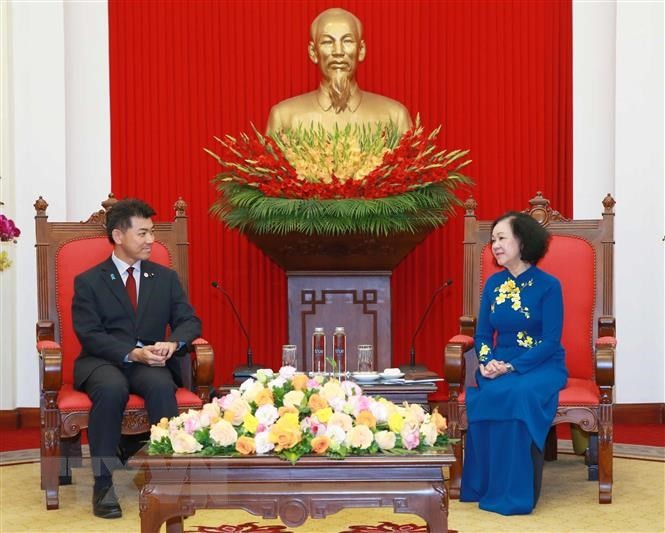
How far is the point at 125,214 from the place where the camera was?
4477 mm

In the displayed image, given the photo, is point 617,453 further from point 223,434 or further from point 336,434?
point 223,434

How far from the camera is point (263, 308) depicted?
6078mm

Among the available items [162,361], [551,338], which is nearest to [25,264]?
[162,361]

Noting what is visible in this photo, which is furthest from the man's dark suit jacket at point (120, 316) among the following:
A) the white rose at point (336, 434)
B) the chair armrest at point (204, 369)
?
the white rose at point (336, 434)

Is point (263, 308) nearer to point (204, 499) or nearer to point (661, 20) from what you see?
point (661, 20)

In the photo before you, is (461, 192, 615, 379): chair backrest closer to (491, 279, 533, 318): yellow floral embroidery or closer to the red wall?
(491, 279, 533, 318): yellow floral embroidery

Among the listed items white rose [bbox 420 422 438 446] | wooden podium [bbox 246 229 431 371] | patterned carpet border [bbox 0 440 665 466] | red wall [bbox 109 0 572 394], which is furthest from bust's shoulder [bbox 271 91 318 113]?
white rose [bbox 420 422 438 446]

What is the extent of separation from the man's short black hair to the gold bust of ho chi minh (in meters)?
1.08

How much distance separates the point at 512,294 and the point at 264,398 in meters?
1.62

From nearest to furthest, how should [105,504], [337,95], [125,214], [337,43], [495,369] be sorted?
[105,504] < [495,369] < [125,214] < [337,43] < [337,95]

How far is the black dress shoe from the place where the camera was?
4012 mm

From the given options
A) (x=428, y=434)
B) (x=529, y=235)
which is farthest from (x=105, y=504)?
(x=529, y=235)

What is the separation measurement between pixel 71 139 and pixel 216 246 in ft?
3.30

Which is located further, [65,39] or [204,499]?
[65,39]
